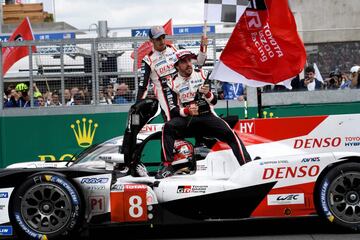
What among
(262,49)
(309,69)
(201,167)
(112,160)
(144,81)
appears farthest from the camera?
(309,69)

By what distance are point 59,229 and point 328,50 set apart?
23.5 feet

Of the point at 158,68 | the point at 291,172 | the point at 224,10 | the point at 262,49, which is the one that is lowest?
the point at 291,172

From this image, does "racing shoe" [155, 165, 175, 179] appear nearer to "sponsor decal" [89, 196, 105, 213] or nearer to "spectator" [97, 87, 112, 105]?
"sponsor decal" [89, 196, 105, 213]

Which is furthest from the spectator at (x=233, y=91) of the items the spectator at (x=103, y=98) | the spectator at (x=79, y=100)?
the spectator at (x=79, y=100)

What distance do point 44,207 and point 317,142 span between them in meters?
2.76

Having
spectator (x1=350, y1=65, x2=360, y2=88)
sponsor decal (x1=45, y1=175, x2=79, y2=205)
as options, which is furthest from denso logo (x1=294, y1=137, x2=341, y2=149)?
spectator (x1=350, y1=65, x2=360, y2=88)

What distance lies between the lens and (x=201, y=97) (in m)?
8.19

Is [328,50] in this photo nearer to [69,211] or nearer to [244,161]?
[244,161]

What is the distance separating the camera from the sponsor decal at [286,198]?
7578 mm

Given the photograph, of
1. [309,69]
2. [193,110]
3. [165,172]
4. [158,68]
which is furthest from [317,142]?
[309,69]

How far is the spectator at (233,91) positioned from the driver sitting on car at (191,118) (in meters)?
4.68

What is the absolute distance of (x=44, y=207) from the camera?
7.57 m

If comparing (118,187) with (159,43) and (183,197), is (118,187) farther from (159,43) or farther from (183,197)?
(159,43)

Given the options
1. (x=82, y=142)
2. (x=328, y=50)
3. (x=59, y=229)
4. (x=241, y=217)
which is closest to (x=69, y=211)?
(x=59, y=229)
